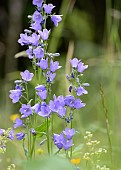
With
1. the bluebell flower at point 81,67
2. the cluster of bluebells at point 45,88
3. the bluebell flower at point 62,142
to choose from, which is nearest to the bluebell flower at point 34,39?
the cluster of bluebells at point 45,88

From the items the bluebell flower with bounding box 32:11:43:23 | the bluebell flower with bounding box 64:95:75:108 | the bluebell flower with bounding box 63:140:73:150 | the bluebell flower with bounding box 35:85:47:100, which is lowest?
the bluebell flower with bounding box 63:140:73:150

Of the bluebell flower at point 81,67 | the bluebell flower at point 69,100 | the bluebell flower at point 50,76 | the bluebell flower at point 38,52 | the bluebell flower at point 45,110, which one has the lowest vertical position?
the bluebell flower at point 45,110

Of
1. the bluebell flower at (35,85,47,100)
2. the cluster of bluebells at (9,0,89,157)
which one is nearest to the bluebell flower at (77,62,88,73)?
the cluster of bluebells at (9,0,89,157)

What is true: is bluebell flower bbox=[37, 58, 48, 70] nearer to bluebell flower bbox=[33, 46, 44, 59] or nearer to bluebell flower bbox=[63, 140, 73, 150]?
bluebell flower bbox=[33, 46, 44, 59]

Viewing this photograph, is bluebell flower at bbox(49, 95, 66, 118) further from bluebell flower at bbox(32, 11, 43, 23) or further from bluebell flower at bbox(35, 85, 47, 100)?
bluebell flower at bbox(32, 11, 43, 23)

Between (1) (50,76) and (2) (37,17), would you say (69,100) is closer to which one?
(1) (50,76)

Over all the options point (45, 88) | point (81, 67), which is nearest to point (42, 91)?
point (45, 88)

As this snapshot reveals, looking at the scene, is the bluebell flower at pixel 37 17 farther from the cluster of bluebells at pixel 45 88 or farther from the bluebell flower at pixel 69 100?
the bluebell flower at pixel 69 100

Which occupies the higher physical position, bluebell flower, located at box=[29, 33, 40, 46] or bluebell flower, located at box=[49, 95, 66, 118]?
bluebell flower, located at box=[29, 33, 40, 46]

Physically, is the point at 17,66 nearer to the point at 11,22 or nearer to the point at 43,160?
the point at 11,22

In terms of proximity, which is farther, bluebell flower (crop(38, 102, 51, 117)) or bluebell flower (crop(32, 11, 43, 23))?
bluebell flower (crop(32, 11, 43, 23))

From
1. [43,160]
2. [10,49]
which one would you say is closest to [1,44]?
[10,49]
